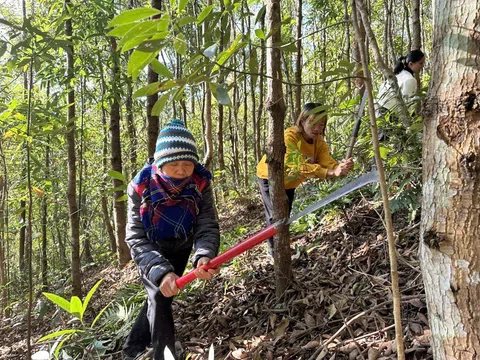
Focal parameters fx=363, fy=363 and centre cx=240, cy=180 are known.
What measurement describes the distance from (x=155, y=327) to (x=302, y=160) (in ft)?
5.44

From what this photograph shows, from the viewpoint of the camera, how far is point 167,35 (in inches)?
35.9

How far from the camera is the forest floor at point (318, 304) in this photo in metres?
1.96

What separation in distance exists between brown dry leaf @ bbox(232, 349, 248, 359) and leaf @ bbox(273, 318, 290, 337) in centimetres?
23

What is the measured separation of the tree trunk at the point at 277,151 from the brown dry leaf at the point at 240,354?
51 centimetres

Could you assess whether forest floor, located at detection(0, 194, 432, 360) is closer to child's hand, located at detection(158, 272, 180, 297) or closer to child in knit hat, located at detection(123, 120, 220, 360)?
child in knit hat, located at detection(123, 120, 220, 360)

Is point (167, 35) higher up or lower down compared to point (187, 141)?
higher up

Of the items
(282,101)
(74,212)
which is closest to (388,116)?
(282,101)

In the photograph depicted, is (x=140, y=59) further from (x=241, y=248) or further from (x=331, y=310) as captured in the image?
(x=331, y=310)

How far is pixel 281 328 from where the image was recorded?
234 centimetres

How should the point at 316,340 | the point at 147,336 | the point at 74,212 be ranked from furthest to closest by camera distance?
1. the point at 74,212
2. the point at 147,336
3. the point at 316,340

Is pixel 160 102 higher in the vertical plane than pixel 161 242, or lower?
higher

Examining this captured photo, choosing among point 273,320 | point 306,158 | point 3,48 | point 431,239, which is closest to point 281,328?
point 273,320

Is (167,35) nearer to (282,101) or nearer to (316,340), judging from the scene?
(282,101)

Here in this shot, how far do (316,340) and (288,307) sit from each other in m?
0.43
